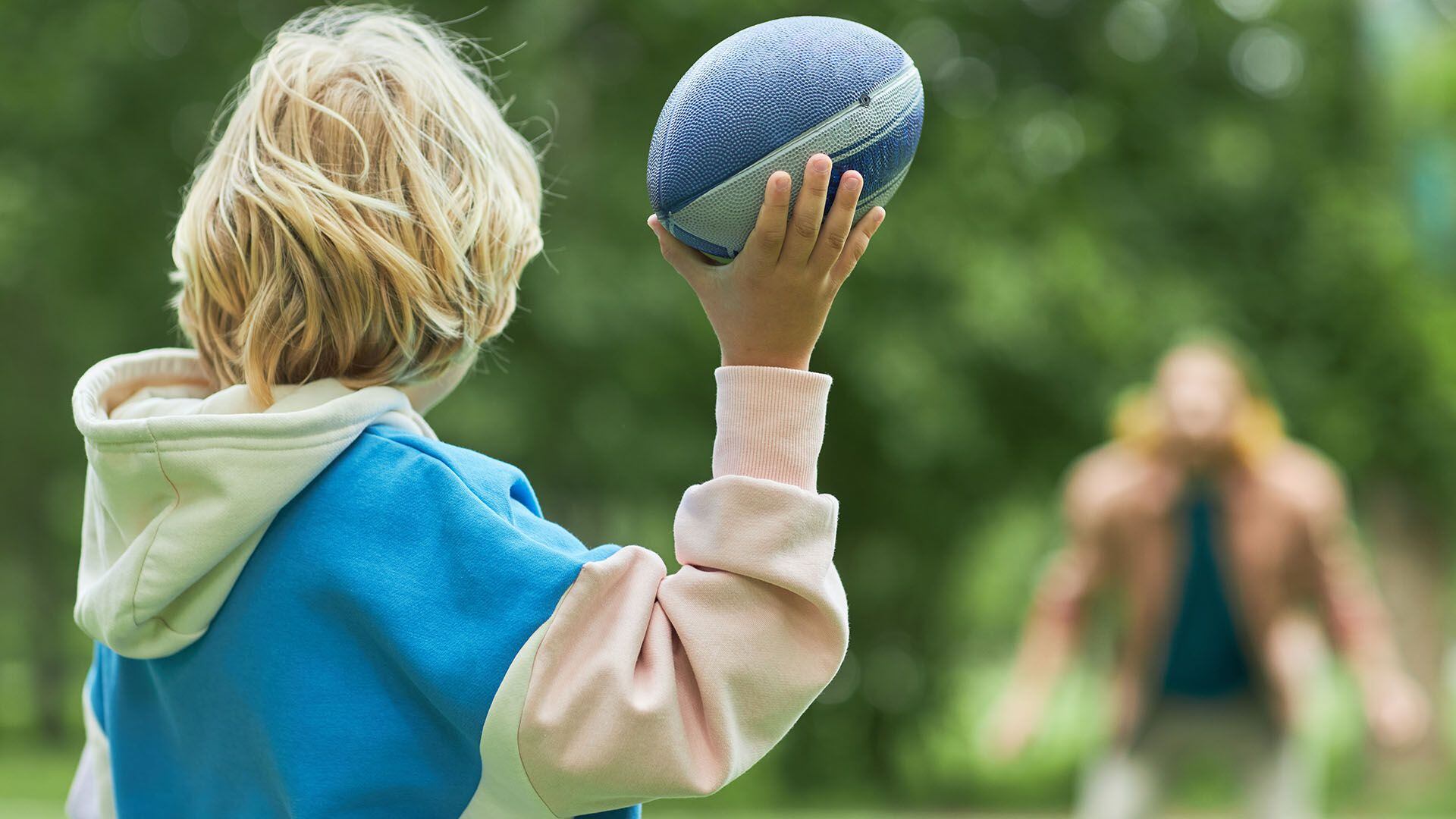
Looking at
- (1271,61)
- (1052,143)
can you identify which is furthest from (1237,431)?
(1271,61)

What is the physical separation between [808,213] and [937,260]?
10846 mm

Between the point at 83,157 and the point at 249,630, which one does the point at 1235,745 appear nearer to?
the point at 249,630

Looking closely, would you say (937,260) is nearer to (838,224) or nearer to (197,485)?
(838,224)

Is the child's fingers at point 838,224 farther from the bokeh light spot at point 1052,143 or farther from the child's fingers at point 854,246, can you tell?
the bokeh light spot at point 1052,143

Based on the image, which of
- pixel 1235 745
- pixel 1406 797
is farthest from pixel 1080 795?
pixel 1235 745

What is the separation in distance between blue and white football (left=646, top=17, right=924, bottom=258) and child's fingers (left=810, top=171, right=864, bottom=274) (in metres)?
0.14

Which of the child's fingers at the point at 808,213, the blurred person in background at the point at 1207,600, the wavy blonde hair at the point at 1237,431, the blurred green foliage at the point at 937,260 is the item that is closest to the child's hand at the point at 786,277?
the child's fingers at the point at 808,213

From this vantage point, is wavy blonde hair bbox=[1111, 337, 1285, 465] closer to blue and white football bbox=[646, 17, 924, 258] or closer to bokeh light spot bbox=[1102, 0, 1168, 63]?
blue and white football bbox=[646, 17, 924, 258]

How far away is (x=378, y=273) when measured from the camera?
1882 millimetres

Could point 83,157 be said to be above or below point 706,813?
above

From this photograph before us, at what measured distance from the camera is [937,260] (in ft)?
41.0

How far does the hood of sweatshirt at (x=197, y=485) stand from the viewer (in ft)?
5.85

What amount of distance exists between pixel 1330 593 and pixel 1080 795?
910 cm

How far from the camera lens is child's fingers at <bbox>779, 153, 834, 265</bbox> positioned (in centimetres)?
181
